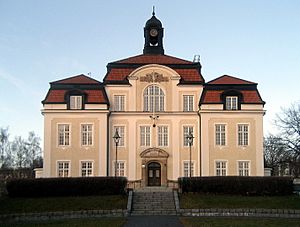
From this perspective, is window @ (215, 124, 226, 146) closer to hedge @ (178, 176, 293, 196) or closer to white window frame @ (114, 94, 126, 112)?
hedge @ (178, 176, 293, 196)

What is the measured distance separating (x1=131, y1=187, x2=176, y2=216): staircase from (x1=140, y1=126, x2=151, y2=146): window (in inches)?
345

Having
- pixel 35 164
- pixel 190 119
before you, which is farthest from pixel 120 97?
pixel 35 164

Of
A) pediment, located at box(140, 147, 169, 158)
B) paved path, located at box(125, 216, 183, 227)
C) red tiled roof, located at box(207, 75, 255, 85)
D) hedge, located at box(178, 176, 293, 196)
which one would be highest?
red tiled roof, located at box(207, 75, 255, 85)

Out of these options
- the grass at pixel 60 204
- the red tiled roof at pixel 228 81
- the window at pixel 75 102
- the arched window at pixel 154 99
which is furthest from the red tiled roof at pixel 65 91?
the grass at pixel 60 204

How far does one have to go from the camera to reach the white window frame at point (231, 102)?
45625 mm

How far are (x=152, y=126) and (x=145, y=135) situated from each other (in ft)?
3.36

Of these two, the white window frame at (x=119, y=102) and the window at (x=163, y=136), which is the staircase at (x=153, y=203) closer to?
the window at (x=163, y=136)

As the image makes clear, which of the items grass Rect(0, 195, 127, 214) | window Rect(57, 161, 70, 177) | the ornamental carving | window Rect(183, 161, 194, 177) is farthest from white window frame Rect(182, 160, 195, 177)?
grass Rect(0, 195, 127, 214)

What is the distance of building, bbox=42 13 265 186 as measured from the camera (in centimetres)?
4484

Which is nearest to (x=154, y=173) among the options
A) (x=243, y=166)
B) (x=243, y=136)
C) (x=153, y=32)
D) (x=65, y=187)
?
(x=243, y=166)

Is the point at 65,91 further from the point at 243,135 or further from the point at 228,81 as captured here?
the point at 243,135

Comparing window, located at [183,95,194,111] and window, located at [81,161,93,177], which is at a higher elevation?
window, located at [183,95,194,111]

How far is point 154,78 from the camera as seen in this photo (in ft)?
153

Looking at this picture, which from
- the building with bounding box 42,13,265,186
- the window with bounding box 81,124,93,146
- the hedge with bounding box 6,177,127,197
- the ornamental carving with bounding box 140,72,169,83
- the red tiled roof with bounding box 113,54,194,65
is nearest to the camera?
the hedge with bounding box 6,177,127,197
